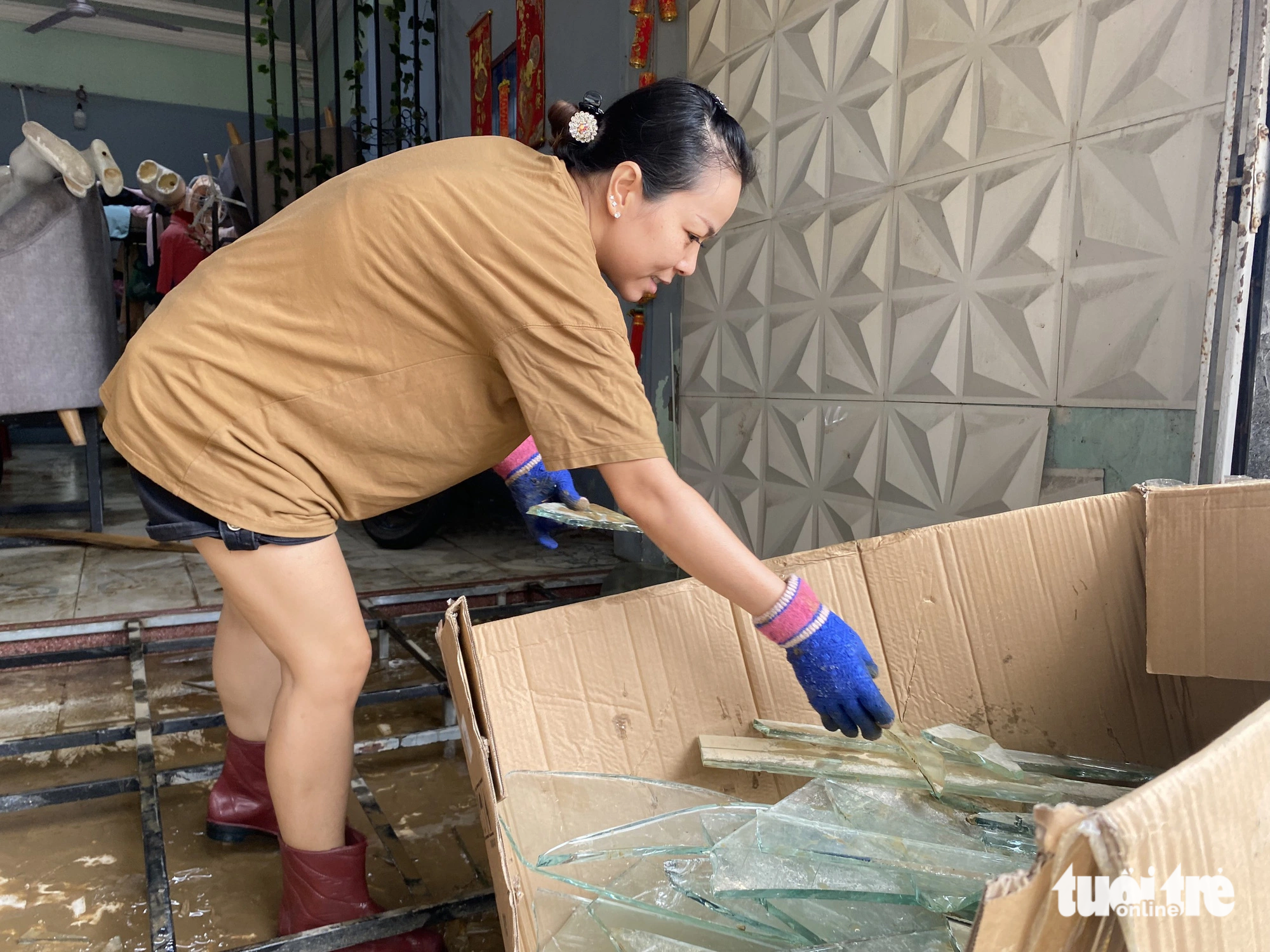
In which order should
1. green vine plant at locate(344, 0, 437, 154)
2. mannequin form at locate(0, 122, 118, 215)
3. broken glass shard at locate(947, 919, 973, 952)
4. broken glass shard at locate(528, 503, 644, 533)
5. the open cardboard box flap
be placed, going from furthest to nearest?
green vine plant at locate(344, 0, 437, 154) < mannequin form at locate(0, 122, 118, 215) < broken glass shard at locate(528, 503, 644, 533) < the open cardboard box flap < broken glass shard at locate(947, 919, 973, 952)

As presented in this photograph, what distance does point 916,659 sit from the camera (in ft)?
3.67

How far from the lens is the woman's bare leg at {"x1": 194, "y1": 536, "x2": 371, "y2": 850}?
1021 mm

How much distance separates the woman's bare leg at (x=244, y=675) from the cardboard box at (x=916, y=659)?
1.76 feet

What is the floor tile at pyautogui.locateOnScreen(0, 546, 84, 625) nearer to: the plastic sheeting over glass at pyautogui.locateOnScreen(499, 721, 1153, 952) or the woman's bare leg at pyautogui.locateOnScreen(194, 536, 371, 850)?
the woman's bare leg at pyautogui.locateOnScreen(194, 536, 371, 850)

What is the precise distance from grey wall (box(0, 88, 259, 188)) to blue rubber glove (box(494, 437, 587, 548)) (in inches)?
285

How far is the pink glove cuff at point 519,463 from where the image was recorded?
133cm

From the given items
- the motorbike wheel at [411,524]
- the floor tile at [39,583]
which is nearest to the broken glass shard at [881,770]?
the floor tile at [39,583]

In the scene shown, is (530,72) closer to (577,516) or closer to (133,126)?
(577,516)

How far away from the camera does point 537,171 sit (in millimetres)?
945

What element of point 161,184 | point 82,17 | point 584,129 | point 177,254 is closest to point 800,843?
point 584,129

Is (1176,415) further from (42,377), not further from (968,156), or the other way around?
(42,377)

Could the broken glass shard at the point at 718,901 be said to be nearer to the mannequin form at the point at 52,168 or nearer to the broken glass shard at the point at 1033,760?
the broken glass shard at the point at 1033,760

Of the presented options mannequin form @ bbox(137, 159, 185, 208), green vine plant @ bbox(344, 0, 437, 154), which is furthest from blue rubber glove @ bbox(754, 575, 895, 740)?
mannequin form @ bbox(137, 159, 185, 208)

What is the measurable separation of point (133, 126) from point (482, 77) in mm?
4414
